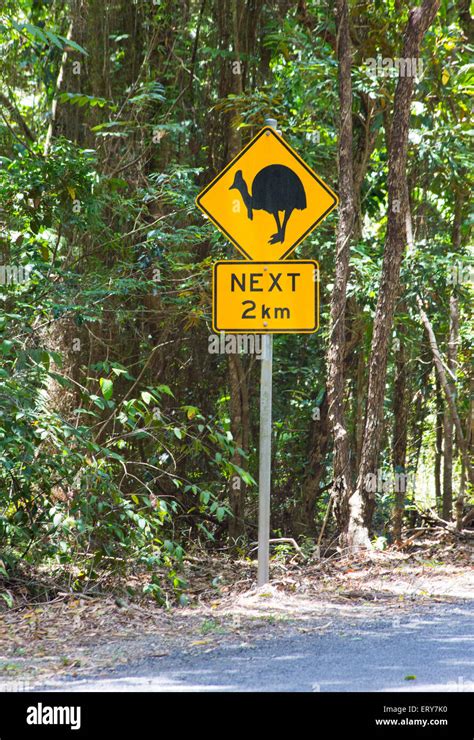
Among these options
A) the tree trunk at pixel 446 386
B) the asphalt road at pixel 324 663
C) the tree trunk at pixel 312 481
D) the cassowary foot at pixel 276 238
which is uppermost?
the cassowary foot at pixel 276 238

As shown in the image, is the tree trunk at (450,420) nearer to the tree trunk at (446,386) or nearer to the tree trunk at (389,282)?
the tree trunk at (446,386)

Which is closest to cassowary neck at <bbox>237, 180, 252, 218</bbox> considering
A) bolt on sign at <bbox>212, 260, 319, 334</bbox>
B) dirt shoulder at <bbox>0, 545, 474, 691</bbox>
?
bolt on sign at <bbox>212, 260, 319, 334</bbox>

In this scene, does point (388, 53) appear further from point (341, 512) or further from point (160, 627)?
point (160, 627)

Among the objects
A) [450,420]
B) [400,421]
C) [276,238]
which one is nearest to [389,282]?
[276,238]

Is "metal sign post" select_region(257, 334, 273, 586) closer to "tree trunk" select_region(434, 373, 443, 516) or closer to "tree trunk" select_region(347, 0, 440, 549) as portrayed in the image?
"tree trunk" select_region(347, 0, 440, 549)

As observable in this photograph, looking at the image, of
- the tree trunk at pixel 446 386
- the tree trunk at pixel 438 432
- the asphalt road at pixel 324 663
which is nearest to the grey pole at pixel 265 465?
the asphalt road at pixel 324 663

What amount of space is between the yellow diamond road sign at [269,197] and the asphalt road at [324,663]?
114 inches

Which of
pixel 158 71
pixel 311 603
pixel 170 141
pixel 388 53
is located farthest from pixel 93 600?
pixel 388 53

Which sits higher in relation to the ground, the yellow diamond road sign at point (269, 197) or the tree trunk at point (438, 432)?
the yellow diamond road sign at point (269, 197)

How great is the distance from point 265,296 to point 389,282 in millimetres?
2526

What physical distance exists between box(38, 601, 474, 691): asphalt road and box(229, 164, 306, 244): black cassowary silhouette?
3040mm

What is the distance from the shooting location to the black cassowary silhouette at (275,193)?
6.88 meters

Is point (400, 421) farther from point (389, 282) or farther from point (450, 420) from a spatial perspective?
point (389, 282)

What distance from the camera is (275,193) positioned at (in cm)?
689
